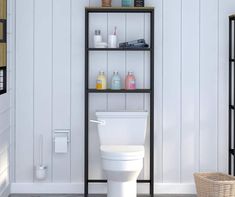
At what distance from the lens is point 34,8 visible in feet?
16.2

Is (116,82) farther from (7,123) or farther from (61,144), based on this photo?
(7,123)

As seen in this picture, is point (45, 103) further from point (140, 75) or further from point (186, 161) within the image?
point (186, 161)

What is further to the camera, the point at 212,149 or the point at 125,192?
the point at 212,149

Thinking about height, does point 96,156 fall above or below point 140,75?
below

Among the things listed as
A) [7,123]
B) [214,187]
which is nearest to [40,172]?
[7,123]

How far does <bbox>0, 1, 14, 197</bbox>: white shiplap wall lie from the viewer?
4.57 meters

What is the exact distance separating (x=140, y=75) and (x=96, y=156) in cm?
83

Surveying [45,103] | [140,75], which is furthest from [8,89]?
[140,75]

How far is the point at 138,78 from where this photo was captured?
16.4 feet

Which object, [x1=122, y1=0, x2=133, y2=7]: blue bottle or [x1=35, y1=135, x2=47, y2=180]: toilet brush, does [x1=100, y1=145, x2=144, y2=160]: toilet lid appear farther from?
[x1=122, y1=0, x2=133, y2=7]: blue bottle

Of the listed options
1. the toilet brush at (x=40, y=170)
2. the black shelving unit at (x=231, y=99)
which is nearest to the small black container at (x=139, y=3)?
the black shelving unit at (x=231, y=99)

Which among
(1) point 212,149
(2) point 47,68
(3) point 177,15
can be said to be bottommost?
(1) point 212,149

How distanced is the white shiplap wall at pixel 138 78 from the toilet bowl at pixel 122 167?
1.49ft

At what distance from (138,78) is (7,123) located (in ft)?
3.99
